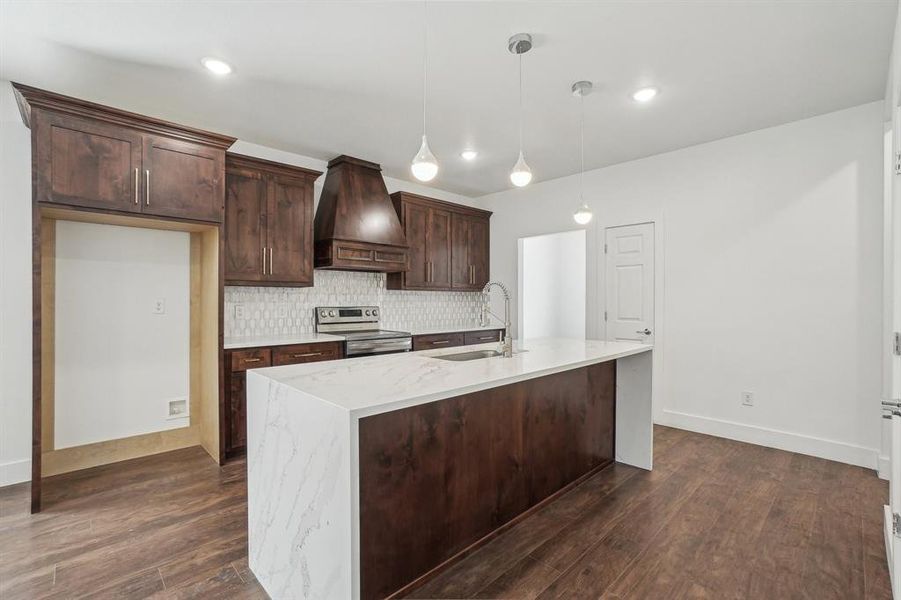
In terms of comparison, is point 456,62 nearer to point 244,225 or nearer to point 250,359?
point 244,225

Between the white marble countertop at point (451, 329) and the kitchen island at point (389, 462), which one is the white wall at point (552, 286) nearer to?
the white marble countertop at point (451, 329)

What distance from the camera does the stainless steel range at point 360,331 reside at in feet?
13.1

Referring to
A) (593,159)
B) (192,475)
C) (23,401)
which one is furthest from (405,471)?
(593,159)

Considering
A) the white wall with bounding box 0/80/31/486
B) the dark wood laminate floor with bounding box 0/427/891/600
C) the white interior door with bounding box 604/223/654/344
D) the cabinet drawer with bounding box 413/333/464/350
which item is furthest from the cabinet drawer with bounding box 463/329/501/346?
the white wall with bounding box 0/80/31/486

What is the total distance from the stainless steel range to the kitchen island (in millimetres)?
1452

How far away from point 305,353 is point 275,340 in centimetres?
28

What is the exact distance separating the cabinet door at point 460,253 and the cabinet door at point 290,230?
198cm

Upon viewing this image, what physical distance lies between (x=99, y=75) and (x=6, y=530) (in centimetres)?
276

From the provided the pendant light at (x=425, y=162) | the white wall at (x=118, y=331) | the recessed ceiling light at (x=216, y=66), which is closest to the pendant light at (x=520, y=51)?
the pendant light at (x=425, y=162)

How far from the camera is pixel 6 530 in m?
2.31

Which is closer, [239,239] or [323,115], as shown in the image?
[323,115]

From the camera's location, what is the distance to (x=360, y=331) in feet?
15.3

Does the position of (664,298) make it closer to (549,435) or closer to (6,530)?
(549,435)

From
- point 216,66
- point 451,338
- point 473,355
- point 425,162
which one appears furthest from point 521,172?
point 451,338
